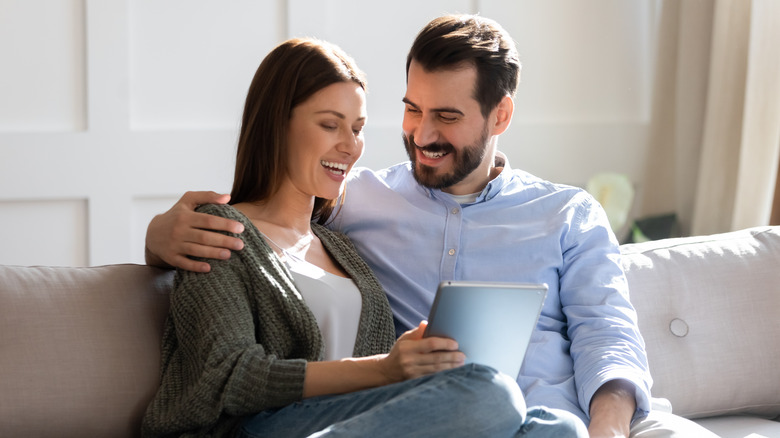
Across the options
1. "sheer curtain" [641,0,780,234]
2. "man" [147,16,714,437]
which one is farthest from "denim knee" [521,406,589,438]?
"sheer curtain" [641,0,780,234]

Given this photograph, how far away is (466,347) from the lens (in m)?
1.43

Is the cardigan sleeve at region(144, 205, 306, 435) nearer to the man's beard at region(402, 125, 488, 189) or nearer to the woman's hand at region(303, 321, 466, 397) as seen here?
the woman's hand at region(303, 321, 466, 397)

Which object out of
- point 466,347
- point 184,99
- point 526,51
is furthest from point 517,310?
point 526,51

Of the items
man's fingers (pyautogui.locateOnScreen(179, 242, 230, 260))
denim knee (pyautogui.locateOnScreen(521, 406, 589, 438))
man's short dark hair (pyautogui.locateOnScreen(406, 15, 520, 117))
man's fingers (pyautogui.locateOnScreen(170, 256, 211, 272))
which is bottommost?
denim knee (pyautogui.locateOnScreen(521, 406, 589, 438))

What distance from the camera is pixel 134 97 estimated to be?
268cm

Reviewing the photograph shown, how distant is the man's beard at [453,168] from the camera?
190 cm

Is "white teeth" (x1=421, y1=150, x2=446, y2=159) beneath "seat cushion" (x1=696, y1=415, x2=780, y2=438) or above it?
above

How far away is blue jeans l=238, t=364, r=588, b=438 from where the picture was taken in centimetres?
131

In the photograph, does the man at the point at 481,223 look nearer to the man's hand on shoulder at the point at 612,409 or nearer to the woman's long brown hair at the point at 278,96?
the man's hand on shoulder at the point at 612,409

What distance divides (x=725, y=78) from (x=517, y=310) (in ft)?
6.93

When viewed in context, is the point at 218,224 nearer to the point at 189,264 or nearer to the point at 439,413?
the point at 189,264

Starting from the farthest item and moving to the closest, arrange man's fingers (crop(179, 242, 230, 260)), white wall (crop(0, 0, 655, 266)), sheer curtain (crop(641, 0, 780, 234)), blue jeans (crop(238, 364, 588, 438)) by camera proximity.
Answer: sheer curtain (crop(641, 0, 780, 234)) → white wall (crop(0, 0, 655, 266)) → man's fingers (crop(179, 242, 230, 260)) → blue jeans (crop(238, 364, 588, 438))

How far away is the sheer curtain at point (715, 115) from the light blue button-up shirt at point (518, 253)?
55.3 inches

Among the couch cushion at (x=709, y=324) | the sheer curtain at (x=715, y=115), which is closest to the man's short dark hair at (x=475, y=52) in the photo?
the couch cushion at (x=709, y=324)
